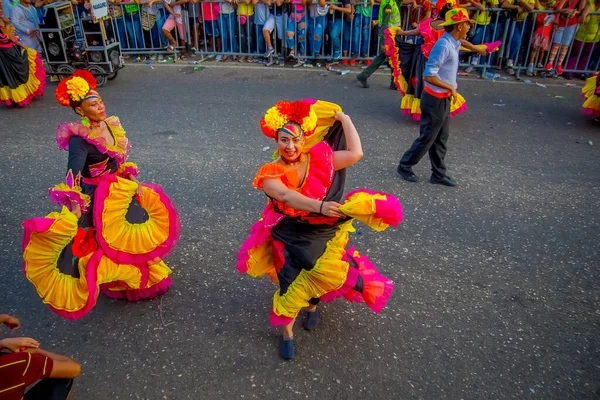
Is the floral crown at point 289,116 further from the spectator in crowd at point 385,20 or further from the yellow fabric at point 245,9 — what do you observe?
the yellow fabric at point 245,9

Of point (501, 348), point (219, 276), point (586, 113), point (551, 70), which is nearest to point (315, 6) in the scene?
point (551, 70)

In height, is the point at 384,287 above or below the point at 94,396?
above

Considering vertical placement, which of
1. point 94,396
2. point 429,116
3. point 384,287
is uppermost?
point 429,116

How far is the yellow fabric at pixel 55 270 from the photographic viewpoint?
3.19 metres

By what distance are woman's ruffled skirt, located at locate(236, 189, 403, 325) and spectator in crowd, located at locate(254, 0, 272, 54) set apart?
869cm

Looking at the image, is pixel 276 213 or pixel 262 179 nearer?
pixel 262 179

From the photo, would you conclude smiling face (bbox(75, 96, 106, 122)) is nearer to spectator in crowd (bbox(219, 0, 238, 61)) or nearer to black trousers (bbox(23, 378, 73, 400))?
black trousers (bbox(23, 378, 73, 400))

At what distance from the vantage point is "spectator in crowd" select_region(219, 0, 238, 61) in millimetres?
10969

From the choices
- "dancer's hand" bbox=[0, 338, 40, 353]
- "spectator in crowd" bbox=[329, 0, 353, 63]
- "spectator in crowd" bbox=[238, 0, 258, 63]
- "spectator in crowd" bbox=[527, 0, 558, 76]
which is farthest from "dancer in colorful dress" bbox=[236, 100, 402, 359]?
"spectator in crowd" bbox=[238, 0, 258, 63]

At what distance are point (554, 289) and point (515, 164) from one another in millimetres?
2634

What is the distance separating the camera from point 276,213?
127 inches

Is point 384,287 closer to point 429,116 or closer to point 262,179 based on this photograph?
point 262,179

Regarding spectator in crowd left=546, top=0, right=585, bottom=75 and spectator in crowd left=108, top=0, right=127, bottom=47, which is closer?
spectator in crowd left=546, top=0, right=585, bottom=75

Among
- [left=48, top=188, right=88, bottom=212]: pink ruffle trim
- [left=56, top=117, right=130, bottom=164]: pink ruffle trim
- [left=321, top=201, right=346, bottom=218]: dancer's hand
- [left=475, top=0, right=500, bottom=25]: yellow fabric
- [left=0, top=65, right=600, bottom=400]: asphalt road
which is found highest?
[left=475, top=0, right=500, bottom=25]: yellow fabric
